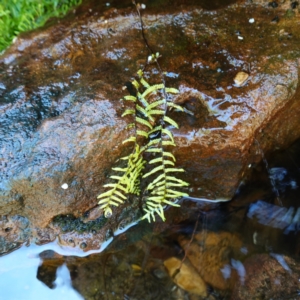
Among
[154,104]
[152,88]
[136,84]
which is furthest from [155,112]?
[136,84]

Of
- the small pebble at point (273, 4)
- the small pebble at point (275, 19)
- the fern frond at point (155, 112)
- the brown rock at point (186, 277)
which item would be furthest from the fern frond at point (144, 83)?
the brown rock at point (186, 277)

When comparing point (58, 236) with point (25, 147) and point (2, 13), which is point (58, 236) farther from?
point (2, 13)

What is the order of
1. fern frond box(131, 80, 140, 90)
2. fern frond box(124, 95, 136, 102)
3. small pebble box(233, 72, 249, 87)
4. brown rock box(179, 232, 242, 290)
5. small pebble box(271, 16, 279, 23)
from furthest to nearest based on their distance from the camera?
brown rock box(179, 232, 242, 290), small pebble box(271, 16, 279, 23), small pebble box(233, 72, 249, 87), fern frond box(131, 80, 140, 90), fern frond box(124, 95, 136, 102)

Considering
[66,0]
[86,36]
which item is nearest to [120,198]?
[86,36]

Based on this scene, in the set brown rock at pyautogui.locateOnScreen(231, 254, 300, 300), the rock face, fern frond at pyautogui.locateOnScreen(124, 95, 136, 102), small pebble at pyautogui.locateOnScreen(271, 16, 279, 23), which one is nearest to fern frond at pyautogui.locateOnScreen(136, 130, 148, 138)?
the rock face

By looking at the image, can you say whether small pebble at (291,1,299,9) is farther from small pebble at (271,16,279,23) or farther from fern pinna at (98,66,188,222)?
fern pinna at (98,66,188,222)

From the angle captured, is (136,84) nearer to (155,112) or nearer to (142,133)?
(155,112)

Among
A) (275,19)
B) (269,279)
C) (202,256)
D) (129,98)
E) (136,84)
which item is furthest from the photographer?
(202,256)
